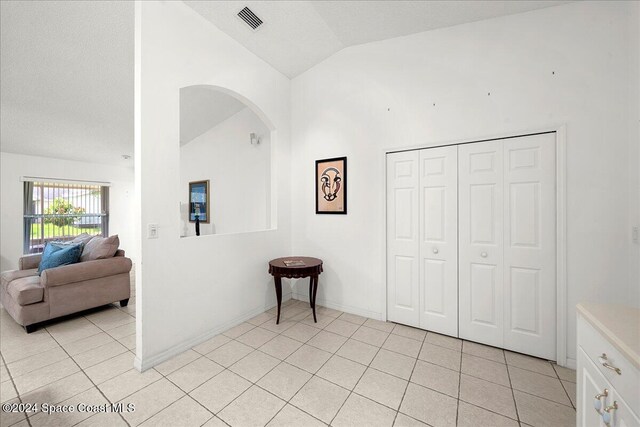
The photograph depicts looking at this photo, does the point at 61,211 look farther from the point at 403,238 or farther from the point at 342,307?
the point at 403,238

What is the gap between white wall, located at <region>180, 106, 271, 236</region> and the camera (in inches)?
A: 165

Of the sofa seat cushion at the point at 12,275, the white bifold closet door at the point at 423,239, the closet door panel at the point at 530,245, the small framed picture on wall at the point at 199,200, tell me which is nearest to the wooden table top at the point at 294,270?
the white bifold closet door at the point at 423,239

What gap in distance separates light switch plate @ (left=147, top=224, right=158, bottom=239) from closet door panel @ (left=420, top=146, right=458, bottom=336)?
2.54 meters

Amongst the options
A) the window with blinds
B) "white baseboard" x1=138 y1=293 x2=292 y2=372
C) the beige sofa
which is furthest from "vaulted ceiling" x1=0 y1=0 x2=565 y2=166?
"white baseboard" x1=138 y1=293 x2=292 y2=372

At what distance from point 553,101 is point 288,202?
2.96m

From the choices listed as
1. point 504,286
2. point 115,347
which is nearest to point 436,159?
point 504,286

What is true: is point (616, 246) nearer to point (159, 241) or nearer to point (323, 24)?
point (323, 24)

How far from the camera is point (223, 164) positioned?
15.5 feet

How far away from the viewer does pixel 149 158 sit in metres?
2.07

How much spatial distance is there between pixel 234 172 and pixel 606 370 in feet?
15.3

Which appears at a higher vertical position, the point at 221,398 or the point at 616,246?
the point at 616,246

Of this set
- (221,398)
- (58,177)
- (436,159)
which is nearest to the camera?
(221,398)

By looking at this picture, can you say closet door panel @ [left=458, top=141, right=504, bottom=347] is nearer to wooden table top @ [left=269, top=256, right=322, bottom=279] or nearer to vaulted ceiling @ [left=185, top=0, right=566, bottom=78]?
vaulted ceiling @ [left=185, top=0, right=566, bottom=78]

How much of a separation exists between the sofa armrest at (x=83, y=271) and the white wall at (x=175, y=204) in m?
1.67
